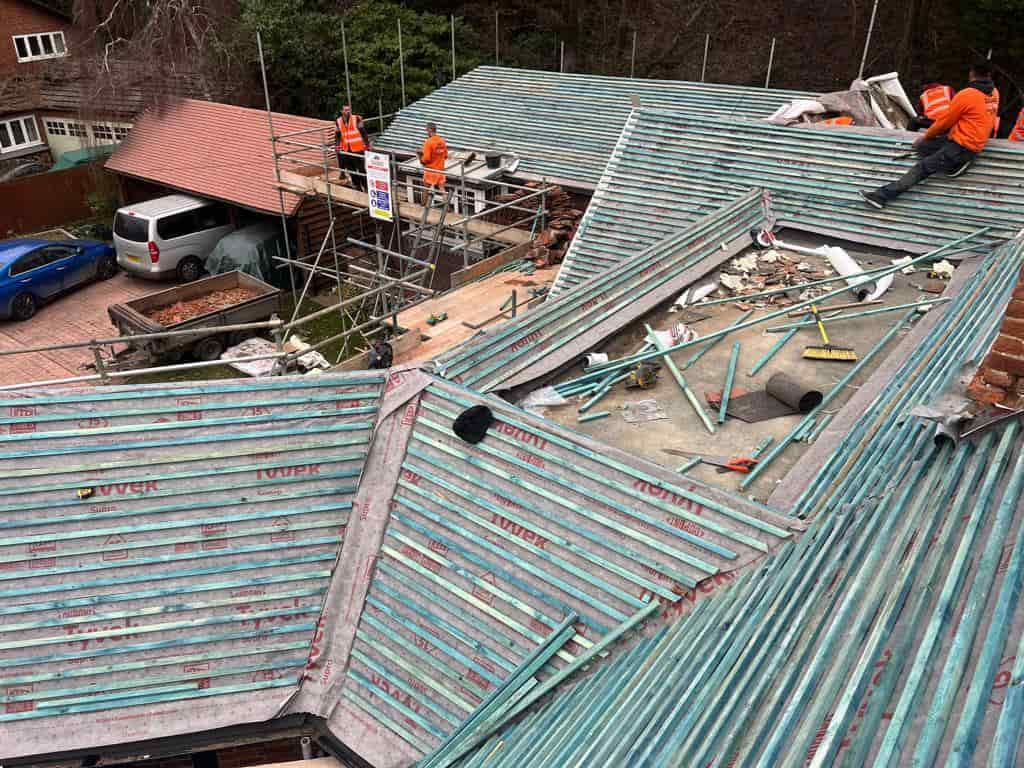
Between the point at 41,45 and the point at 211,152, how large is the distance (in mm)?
15804

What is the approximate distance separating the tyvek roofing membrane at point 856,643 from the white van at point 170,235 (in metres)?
21.6

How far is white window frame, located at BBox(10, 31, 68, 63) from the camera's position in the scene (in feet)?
112

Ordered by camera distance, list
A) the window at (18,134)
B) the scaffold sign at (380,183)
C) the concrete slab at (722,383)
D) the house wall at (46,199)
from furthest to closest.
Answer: the window at (18,134) < the house wall at (46,199) < the scaffold sign at (380,183) < the concrete slab at (722,383)

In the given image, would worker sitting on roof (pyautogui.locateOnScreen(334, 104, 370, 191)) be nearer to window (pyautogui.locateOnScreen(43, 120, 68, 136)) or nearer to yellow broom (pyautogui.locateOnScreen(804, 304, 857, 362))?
yellow broom (pyautogui.locateOnScreen(804, 304, 857, 362))

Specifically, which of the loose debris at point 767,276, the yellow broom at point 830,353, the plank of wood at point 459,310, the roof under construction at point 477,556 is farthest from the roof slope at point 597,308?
the plank of wood at point 459,310

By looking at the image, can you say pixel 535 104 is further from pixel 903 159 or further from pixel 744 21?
pixel 744 21

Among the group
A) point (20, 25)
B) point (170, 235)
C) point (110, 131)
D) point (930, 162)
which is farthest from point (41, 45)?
point (930, 162)

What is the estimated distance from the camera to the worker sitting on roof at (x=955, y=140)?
11227 millimetres

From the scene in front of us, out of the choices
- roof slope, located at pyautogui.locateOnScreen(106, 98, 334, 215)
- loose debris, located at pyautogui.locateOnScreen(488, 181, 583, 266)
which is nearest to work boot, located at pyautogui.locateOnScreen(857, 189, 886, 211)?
loose debris, located at pyautogui.locateOnScreen(488, 181, 583, 266)

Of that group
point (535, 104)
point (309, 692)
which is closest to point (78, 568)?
point (309, 692)

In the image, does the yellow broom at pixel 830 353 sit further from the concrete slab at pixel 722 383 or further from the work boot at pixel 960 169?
the work boot at pixel 960 169

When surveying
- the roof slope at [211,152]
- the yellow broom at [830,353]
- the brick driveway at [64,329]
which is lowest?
the brick driveway at [64,329]

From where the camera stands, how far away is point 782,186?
13.1 m

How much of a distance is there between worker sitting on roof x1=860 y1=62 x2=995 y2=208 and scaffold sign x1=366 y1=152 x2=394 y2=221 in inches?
391
